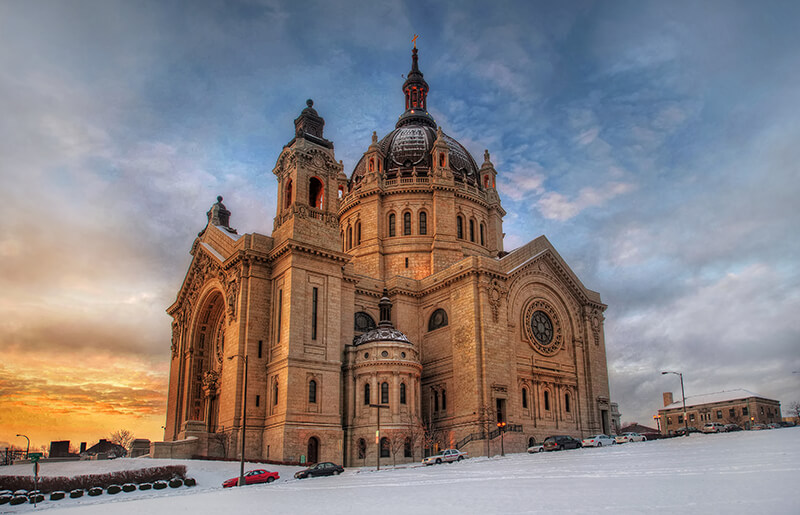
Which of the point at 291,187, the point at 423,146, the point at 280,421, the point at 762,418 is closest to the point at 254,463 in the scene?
the point at 280,421

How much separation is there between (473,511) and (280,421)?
3125 centimetres

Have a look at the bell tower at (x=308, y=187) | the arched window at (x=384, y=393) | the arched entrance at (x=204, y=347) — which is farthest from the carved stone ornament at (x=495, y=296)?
the arched entrance at (x=204, y=347)

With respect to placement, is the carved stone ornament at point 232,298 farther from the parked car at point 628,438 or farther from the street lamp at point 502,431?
the parked car at point 628,438

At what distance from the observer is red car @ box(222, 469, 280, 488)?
34156 mm

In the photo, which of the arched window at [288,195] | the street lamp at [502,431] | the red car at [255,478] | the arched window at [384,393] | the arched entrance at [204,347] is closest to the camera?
the red car at [255,478]

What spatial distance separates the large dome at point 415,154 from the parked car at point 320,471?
38.1 meters

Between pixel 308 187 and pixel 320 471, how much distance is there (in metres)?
23.4

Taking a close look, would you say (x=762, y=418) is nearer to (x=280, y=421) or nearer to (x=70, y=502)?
(x=280, y=421)

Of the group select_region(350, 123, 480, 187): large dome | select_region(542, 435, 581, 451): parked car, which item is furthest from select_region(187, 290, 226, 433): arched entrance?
select_region(542, 435, 581, 451): parked car

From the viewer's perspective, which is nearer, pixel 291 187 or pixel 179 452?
pixel 179 452

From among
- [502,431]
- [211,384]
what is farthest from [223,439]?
[502,431]

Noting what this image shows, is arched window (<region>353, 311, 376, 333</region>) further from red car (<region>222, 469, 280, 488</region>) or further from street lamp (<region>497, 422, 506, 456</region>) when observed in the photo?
red car (<region>222, 469, 280, 488</region>)

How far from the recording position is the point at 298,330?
47.0 meters

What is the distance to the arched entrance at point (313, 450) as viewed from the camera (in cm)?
4556
